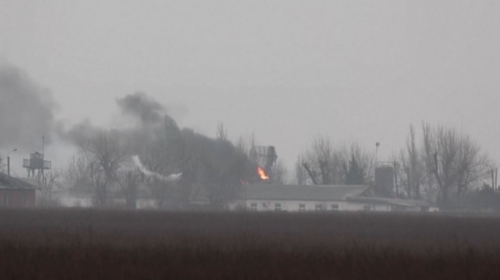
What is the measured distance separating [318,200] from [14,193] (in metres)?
34.2

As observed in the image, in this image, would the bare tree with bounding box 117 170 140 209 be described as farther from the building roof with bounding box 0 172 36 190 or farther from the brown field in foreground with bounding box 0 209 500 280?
the brown field in foreground with bounding box 0 209 500 280

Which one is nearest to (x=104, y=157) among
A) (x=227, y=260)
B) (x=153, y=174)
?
(x=153, y=174)

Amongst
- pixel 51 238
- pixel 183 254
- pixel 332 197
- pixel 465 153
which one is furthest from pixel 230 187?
pixel 183 254

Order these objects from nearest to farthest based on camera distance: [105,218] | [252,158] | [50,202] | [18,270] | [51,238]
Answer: [18,270], [51,238], [105,218], [50,202], [252,158]

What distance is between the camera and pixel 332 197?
10062cm

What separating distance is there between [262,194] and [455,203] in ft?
68.2

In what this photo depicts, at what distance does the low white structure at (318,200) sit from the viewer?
99.1 m

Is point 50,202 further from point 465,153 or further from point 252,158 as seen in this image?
point 465,153

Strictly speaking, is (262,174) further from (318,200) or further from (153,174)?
(318,200)

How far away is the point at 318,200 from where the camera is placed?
10150 centimetres

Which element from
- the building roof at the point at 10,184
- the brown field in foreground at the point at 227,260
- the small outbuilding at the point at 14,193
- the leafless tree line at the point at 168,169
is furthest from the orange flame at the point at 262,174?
the brown field in foreground at the point at 227,260

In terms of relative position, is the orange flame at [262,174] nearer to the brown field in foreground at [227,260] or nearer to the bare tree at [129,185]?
the bare tree at [129,185]

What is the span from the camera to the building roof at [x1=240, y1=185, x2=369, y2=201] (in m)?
101

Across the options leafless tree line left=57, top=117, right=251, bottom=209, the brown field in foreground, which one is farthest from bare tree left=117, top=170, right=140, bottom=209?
the brown field in foreground
